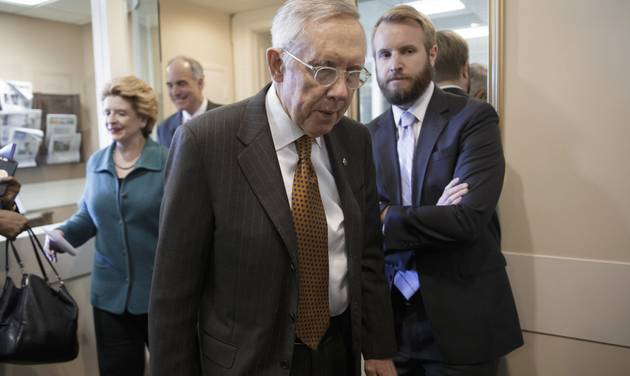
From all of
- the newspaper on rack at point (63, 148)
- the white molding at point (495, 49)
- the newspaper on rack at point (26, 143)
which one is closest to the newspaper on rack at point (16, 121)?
the newspaper on rack at point (26, 143)

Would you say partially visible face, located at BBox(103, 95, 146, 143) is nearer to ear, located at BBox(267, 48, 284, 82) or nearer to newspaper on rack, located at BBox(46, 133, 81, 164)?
newspaper on rack, located at BBox(46, 133, 81, 164)

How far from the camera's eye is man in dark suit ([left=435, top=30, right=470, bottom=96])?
1.97m

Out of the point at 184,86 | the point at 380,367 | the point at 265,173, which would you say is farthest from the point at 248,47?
the point at 380,367

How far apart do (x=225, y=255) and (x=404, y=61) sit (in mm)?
1021

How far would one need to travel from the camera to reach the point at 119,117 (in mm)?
2111

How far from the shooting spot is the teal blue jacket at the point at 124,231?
2.01 m

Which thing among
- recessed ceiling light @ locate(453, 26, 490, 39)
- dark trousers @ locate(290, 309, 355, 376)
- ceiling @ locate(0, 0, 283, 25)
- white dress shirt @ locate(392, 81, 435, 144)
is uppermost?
ceiling @ locate(0, 0, 283, 25)

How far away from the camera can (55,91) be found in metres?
2.79

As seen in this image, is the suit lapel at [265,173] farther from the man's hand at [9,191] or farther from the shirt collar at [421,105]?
the man's hand at [9,191]

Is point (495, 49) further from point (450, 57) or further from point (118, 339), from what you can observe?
point (118, 339)

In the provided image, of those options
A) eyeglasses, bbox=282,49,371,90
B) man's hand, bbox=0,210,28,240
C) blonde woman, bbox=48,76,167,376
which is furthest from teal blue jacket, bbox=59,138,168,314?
eyeglasses, bbox=282,49,371,90

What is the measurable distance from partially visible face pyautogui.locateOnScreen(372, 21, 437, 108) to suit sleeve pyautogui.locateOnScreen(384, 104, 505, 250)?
0.77 feet

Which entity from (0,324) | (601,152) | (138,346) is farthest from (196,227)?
(601,152)

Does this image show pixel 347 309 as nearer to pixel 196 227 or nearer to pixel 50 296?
pixel 196 227
